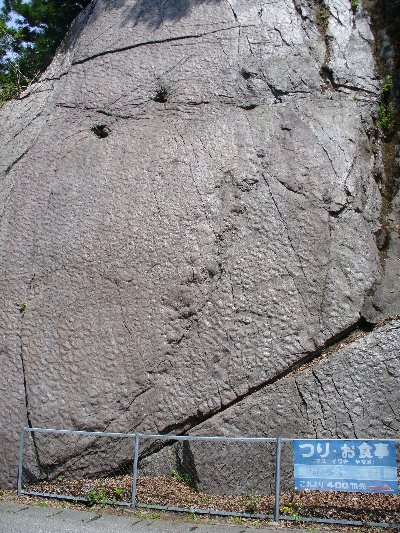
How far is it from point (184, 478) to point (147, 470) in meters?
0.44

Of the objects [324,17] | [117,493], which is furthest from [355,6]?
[117,493]

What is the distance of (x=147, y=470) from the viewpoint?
252 inches

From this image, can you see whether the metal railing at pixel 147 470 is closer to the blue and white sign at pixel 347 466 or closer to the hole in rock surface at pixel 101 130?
the blue and white sign at pixel 347 466

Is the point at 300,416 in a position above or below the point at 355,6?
below

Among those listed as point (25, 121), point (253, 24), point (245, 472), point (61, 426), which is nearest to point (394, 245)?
point (245, 472)

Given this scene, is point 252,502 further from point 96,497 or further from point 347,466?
point 96,497

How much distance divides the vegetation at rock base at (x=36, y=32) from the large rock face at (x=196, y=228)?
3.17 meters

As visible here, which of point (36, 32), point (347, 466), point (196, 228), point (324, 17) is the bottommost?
point (347, 466)

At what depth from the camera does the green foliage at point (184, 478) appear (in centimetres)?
617

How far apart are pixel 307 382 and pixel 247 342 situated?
2.61ft

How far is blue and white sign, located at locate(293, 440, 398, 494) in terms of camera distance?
506cm

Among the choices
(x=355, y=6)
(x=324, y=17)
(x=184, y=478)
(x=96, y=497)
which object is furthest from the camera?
(x=355, y=6)

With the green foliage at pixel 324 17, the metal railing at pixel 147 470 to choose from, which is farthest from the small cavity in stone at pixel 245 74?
the metal railing at pixel 147 470

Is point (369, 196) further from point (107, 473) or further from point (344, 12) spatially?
point (107, 473)
